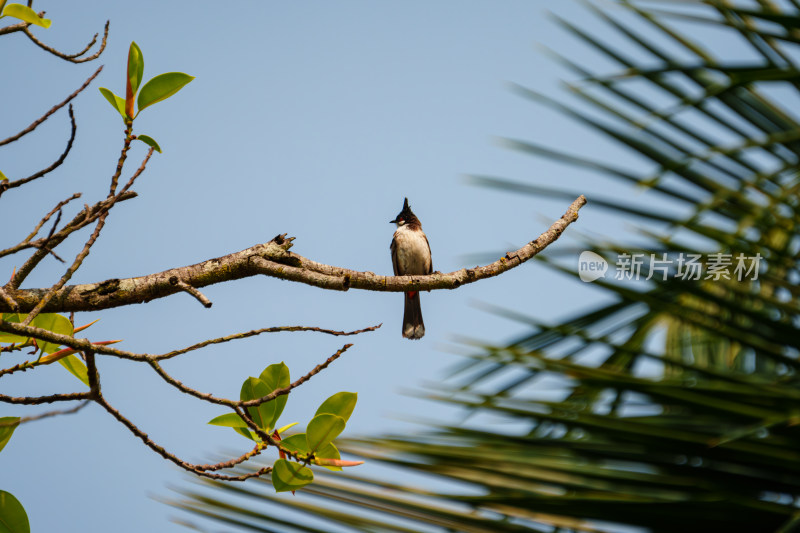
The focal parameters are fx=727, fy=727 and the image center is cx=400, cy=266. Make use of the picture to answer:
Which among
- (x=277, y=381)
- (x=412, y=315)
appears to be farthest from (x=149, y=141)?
(x=412, y=315)

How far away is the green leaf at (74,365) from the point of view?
1.87m

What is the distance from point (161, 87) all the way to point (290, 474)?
3.36 ft

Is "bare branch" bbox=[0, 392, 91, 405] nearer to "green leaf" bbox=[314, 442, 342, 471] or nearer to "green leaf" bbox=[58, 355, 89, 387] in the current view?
"green leaf" bbox=[58, 355, 89, 387]

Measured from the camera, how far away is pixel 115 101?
6.19ft

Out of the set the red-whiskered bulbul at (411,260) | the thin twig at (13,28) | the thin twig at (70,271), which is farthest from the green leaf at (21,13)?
the red-whiskered bulbul at (411,260)

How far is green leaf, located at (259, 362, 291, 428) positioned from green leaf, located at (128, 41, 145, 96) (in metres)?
0.81

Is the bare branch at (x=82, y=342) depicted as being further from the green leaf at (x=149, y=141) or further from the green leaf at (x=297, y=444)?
the green leaf at (x=149, y=141)

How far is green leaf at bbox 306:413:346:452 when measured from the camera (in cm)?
164

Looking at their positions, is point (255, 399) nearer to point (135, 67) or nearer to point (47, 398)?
point (47, 398)

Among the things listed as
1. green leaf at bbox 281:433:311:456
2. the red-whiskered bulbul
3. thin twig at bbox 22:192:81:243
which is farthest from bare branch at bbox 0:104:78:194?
the red-whiskered bulbul

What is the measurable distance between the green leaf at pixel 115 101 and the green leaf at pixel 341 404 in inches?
36.4

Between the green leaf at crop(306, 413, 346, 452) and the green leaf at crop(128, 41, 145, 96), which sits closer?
the green leaf at crop(306, 413, 346, 452)

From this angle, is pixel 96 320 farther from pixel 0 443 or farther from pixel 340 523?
pixel 340 523

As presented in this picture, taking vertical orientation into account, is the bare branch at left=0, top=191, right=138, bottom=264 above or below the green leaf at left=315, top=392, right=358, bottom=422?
above
